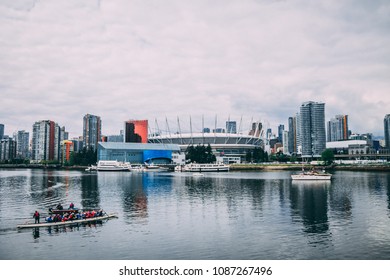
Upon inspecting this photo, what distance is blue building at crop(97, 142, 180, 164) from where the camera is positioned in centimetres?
16188

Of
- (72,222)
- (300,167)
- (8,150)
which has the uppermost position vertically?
(8,150)

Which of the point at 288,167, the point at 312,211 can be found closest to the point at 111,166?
the point at 288,167

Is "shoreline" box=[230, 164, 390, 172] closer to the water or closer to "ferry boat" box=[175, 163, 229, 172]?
"ferry boat" box=[175, 163, 229, 172]

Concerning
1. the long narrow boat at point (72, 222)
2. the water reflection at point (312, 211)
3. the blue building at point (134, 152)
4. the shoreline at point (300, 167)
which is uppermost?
the blue building at point (134, 152)

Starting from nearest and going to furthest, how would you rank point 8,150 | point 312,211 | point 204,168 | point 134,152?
point 312,211, point 204,168, point 8,150, point 134,152

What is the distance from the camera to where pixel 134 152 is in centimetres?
16800

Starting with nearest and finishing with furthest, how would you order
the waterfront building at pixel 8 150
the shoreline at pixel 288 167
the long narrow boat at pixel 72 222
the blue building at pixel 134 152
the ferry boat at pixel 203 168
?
the long narrow boat at pixel 72 222 → the shoreline at pixel 288 167 → the ferry boat at pixel 203 168 → the waterfront building at pixel 8 150 → the blue building at pixel 134 152

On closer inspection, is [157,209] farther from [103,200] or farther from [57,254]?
[57,254]

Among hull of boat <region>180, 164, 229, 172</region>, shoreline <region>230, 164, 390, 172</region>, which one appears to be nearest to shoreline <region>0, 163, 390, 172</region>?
shoreline <region>230, 164, 390, 172</region>

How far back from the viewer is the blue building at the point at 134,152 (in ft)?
531

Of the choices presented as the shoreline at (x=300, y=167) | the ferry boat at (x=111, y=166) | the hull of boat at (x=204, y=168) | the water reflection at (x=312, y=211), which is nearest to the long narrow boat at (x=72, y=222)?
the water reflection at (x=312, y=211)

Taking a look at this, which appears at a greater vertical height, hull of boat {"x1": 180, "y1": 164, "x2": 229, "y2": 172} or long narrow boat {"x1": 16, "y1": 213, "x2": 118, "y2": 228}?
hull of boat {"x1": 180, "y1": 164, "x2": 229, "y2": 172}

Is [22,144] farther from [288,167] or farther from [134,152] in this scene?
[288,167]

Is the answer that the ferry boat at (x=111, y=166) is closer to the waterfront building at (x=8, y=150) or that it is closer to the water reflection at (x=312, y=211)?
the waterfront building at (x=8, y=150)
